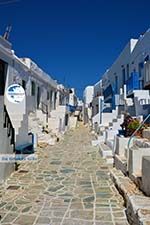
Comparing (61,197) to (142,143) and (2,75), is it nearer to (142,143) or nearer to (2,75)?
(142,143)

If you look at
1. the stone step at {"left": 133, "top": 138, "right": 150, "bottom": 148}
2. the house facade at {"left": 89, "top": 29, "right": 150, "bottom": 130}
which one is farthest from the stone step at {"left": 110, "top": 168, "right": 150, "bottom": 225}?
the house facade at {"left": 89, "top": 29, "right": 150, "bottom": 130}

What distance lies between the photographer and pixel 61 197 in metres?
5.97

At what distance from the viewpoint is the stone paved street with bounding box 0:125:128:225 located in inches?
187

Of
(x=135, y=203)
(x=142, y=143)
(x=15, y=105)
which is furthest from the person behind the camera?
(x=15, y=105)

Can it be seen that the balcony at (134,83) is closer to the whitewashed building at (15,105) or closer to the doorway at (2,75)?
the whitewashed building at (15,105)

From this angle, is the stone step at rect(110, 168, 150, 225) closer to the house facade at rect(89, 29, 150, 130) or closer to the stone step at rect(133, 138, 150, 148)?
the stone step at rect(133, 138, 150, 148)

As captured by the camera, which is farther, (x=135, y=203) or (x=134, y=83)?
(x=134, y=83)

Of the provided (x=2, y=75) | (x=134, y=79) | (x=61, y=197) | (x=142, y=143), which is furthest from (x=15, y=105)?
(x=134, y=79)

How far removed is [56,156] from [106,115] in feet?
40.5

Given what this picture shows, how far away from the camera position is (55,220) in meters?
4.68

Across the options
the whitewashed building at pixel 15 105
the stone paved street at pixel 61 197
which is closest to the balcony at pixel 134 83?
the whitewashed building at pixel 15 105

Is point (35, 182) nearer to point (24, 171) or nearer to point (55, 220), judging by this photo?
point (24, 171)

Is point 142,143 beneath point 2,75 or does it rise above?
beneath

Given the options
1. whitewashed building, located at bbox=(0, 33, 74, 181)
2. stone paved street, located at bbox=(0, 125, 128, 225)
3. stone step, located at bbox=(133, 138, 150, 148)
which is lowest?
stone paved street, located at bbox=(0, 125, 128, 225)
